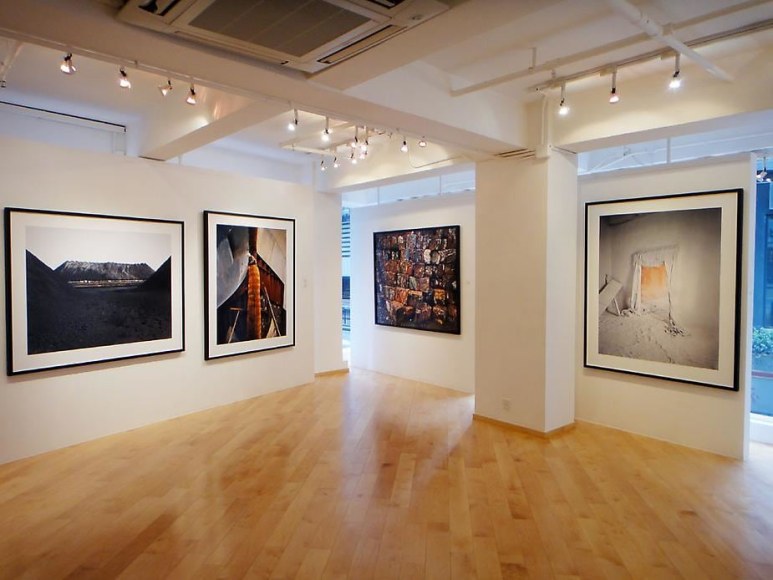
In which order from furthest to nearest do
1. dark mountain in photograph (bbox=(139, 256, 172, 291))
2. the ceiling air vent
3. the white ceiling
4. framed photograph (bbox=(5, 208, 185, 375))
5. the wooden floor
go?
dark mountain in photograph (bbox=(139, 256, 172, 291)) → framed photograph (bbox=(5, 208, 185, 375)) → the wooden floor → the white ceiling → the ceiling air vent

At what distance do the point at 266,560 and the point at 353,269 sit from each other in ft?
18.8

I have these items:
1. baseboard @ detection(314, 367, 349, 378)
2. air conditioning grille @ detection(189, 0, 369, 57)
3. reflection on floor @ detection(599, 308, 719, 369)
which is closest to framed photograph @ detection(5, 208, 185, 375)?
baseboard @ detection(314, 367, 349, 378)

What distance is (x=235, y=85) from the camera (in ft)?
10.3

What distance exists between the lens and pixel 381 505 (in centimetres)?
339

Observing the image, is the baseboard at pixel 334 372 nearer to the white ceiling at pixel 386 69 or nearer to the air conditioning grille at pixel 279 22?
the white ceiling at pixel 386 69

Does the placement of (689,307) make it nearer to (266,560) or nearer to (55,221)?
(266,560)

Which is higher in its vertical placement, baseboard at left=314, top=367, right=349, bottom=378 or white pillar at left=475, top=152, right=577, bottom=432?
white pillar at left=475, top=152, right=577, bottom=432


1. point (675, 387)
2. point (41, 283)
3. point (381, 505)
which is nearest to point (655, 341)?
point (675, 387)

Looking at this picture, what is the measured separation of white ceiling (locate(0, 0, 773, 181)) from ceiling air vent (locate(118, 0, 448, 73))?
0.13m

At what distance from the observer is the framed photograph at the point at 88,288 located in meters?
4.14

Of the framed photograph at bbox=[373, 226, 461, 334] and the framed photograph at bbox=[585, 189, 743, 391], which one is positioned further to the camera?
the framed photograph at bbox=[373, 226, 461, 334]

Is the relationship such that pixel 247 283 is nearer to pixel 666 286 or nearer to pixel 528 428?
pixel 528 428

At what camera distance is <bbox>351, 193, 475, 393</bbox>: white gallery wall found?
646 cm

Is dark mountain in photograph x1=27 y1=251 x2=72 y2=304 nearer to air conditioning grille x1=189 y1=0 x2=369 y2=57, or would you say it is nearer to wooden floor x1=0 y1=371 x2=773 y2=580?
wooden floor x1=0 y1=371 x2=773 y2=580
